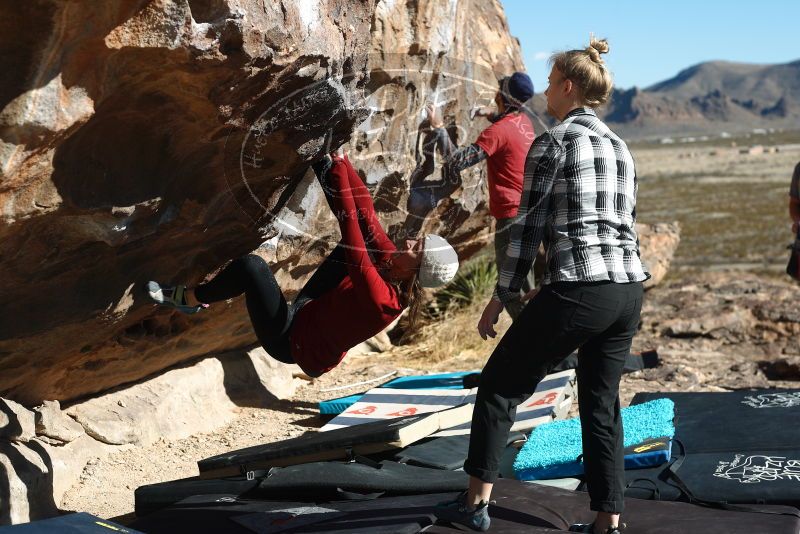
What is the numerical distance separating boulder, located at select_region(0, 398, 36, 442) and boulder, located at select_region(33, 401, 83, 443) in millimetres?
83

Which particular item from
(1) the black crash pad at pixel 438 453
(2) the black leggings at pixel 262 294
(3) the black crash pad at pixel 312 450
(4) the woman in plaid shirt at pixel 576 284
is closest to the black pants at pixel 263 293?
(2) the black leggings at pixel 262 294

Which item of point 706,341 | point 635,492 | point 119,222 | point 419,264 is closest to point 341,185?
point 419,264

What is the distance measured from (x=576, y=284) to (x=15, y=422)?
2.97m

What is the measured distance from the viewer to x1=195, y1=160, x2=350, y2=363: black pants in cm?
476

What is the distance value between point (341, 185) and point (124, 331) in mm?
1643

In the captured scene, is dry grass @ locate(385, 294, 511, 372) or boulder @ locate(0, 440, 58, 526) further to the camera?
dry grass @ locate(385, 294, 511, 372)

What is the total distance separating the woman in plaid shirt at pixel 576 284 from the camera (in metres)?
3.72

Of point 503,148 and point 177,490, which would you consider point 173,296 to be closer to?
point 177,490

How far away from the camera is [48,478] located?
518 cm

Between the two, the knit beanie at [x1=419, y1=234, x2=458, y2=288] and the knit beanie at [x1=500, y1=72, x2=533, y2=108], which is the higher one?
the knit beanie at [x1=500, y1=72, x2=533, y2=108]

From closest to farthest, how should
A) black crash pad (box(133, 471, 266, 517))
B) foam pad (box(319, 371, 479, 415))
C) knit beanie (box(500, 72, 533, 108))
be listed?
black crash pad (box(133, 471, 266, 517)) < knit beanie (box(500, 72, 533, 108)) < foam pad (box(319, 371, 479, 415))

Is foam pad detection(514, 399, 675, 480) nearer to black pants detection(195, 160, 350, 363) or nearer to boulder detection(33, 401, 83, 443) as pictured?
black pants detection(195, 160, 350, 363)

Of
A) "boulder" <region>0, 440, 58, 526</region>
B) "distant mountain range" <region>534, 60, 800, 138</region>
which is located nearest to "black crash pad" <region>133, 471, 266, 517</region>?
"boulder" <region>0, 440, 58, 526</region>

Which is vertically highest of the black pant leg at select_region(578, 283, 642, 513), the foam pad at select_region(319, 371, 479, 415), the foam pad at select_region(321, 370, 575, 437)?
the black pant leg at select_region(578, 283, 642, 513)
